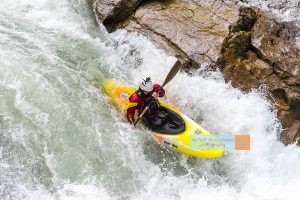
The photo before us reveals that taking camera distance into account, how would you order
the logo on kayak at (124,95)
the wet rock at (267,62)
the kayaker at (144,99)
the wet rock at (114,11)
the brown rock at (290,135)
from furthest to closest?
the wet rock at (114,11) < the wet rock at (267,62) < the brown rock at (290,135) < the logo on kayak at (124,95) < the kayaker at (144,99)

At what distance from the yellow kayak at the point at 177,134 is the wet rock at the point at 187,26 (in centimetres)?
167

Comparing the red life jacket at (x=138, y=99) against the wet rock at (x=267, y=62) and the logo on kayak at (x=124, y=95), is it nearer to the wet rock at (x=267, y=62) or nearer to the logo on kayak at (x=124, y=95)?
the logo on kayak at (x=124, y=95)

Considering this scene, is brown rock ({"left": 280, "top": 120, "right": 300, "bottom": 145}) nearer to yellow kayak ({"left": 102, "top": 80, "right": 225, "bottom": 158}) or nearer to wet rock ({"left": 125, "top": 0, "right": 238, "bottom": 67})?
yellow kayak ({"left": 102, "top": 80, "right": 225, "bottom": 158})

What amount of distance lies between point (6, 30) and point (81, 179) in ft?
13.6

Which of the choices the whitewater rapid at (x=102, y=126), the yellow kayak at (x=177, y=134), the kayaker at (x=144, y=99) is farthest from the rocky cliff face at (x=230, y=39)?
the kayaker at (x=144, y=99)

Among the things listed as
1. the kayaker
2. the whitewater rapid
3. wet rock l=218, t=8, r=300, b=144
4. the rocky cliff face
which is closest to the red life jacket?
the kayaker

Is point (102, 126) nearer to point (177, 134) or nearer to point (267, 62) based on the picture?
point (177, 134)

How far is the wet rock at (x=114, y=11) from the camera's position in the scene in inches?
408

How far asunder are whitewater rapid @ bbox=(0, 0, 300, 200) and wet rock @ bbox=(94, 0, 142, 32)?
46 cm

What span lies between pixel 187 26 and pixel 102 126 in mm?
3435

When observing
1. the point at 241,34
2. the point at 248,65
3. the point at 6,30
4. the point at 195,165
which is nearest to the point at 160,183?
the point at 195,165

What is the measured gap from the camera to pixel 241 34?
9602 mm

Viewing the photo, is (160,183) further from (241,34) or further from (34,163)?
(241,34)

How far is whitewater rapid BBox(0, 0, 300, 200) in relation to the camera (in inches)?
278
